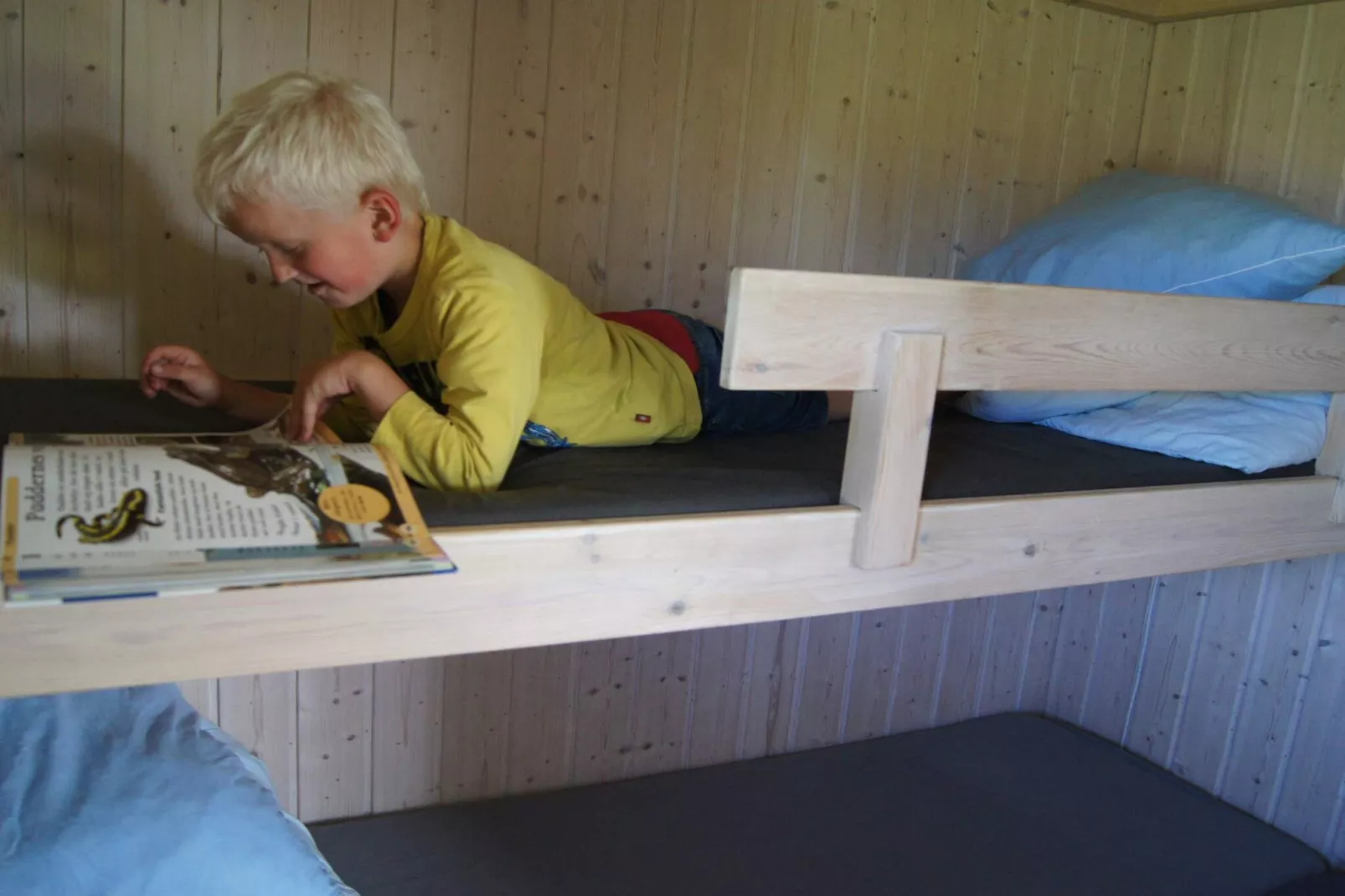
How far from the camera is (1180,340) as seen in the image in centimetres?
127

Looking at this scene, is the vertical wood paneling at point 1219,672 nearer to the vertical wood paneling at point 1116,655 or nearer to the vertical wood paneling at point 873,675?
the vertical wood paneling at point 1116,655

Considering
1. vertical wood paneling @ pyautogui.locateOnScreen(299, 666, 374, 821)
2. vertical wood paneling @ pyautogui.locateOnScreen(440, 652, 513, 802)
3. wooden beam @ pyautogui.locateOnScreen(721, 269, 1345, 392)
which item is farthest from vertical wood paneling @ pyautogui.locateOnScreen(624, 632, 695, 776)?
wooden beam @ pyautogui.locateOnScreen(721, 269, 1345, 392)

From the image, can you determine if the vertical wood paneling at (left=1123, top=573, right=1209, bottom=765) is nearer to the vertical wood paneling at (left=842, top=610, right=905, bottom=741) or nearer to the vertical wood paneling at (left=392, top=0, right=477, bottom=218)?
the vertical wood paneling at (left=842, top=610, right=905, bottom=741)

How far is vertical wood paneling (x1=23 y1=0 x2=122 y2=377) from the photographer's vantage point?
55.6 inches

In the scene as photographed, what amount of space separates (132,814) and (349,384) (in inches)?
17.1

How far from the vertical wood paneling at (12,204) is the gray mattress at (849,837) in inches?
33.4

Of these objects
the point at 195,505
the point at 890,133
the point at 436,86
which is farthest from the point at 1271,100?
the point at 195,505

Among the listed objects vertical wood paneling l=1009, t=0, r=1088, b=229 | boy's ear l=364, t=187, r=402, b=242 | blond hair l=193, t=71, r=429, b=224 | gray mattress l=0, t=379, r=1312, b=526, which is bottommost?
gray mattress l=0, t=379, r=1312, b=526

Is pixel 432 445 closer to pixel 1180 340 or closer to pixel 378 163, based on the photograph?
pixel 378 163

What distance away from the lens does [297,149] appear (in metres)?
1.03

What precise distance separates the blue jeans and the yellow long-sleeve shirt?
4cm

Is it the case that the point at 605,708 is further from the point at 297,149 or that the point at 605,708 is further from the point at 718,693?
the point at 297,149

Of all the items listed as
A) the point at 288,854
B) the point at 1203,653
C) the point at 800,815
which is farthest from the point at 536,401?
the point at 1203,653

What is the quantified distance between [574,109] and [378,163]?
690 millimetres
